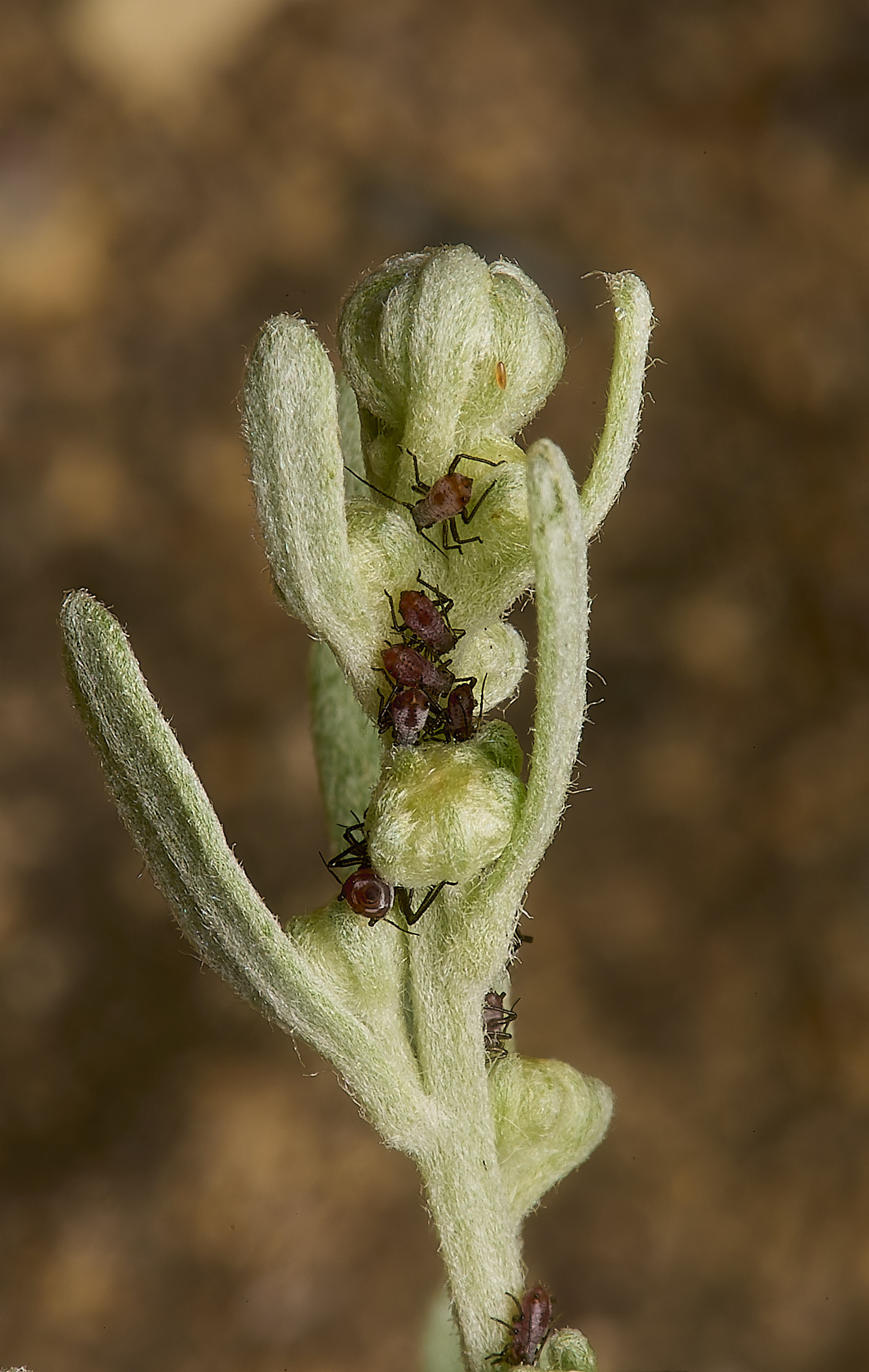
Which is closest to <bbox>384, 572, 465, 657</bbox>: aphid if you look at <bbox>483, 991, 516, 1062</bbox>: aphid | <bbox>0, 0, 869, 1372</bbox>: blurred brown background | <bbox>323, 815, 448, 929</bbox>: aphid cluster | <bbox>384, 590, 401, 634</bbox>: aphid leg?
<bbox>384, 590, 401, 634</bbox>: aphid leg

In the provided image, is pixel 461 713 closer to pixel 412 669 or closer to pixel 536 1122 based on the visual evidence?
pixel 412 669

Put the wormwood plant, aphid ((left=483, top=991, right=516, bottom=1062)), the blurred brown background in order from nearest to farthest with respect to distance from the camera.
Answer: the wormwood plant
aphid ((left=483, top=991, right=516, bottom=1062))
the blurred brown background

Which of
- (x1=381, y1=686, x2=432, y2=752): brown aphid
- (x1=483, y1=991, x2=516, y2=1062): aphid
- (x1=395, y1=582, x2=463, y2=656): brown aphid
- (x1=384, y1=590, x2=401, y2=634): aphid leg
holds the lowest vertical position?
(x1=483, y1=991, x2=516, y2=1062): aphid

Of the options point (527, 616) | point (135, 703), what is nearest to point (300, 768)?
point (527, 616)

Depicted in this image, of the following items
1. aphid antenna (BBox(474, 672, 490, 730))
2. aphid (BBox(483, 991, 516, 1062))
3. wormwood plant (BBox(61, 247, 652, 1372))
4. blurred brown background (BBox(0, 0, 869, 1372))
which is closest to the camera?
wormwood plant (BBox(61, 247, 652, 1372))

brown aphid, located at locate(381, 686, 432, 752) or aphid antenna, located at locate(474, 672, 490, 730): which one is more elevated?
aphid antenna, located at locate(474, 672, 490, 730)

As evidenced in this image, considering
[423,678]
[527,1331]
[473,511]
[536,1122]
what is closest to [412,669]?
[423,678]

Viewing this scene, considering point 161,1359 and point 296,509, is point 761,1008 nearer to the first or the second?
point 161,1359

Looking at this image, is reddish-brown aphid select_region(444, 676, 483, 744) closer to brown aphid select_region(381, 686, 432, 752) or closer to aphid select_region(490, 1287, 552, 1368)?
brown aphid select_region(381, 686, 432, 752)
